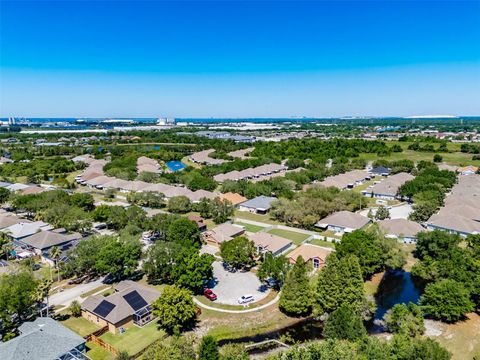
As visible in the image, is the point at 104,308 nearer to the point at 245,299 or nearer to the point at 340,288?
the point at 245,299

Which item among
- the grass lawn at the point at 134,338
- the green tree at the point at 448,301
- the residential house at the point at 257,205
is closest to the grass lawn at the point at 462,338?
the green tree at the point at 448,301

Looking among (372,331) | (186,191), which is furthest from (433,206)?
(186,191)

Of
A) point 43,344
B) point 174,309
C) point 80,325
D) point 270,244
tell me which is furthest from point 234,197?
point 43,344

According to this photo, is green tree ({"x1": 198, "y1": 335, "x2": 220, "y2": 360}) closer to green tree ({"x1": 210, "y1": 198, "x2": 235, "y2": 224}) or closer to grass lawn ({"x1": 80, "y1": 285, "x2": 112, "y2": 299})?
grass lawn ({"x1": 80, "y1": 285, "x2": 112, "y2": 299})

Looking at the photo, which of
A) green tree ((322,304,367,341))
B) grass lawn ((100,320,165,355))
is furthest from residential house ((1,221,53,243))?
green tree ((322,304,367,341))

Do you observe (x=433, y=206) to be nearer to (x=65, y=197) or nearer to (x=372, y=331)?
(x=372, y=331)

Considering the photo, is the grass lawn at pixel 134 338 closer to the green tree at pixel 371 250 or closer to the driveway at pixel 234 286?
the driveway at pixel 234 286
